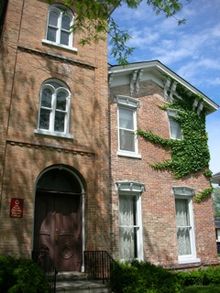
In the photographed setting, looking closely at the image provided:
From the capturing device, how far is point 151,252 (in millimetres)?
13305

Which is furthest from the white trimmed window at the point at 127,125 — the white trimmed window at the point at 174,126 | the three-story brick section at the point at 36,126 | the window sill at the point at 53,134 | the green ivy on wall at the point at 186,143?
the window sill at the point at 53,134

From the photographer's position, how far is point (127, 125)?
48.1ft

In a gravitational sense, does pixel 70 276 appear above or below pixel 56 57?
below

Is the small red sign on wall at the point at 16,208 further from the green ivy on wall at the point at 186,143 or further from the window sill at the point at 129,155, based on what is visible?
the green ivy on wall at the point at 186,143

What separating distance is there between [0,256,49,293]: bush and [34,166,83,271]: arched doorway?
2.37 m

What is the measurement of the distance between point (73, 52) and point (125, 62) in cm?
282

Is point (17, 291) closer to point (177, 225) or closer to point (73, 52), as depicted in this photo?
point (177, 225)

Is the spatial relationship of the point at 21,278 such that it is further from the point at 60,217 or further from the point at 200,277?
the point at 200,277

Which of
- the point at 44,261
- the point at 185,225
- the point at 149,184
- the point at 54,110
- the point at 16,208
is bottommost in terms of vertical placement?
the point at 44,261

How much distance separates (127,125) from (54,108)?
10.9ft

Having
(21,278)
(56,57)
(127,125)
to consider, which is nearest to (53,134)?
(56,57)

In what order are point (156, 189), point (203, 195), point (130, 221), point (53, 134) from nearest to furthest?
point (53, 134), point (130, 221), point (156, 189), point (203, 195)

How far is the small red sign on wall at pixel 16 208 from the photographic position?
10.9 m

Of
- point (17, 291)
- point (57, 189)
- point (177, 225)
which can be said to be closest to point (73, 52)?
point (57, 189)
